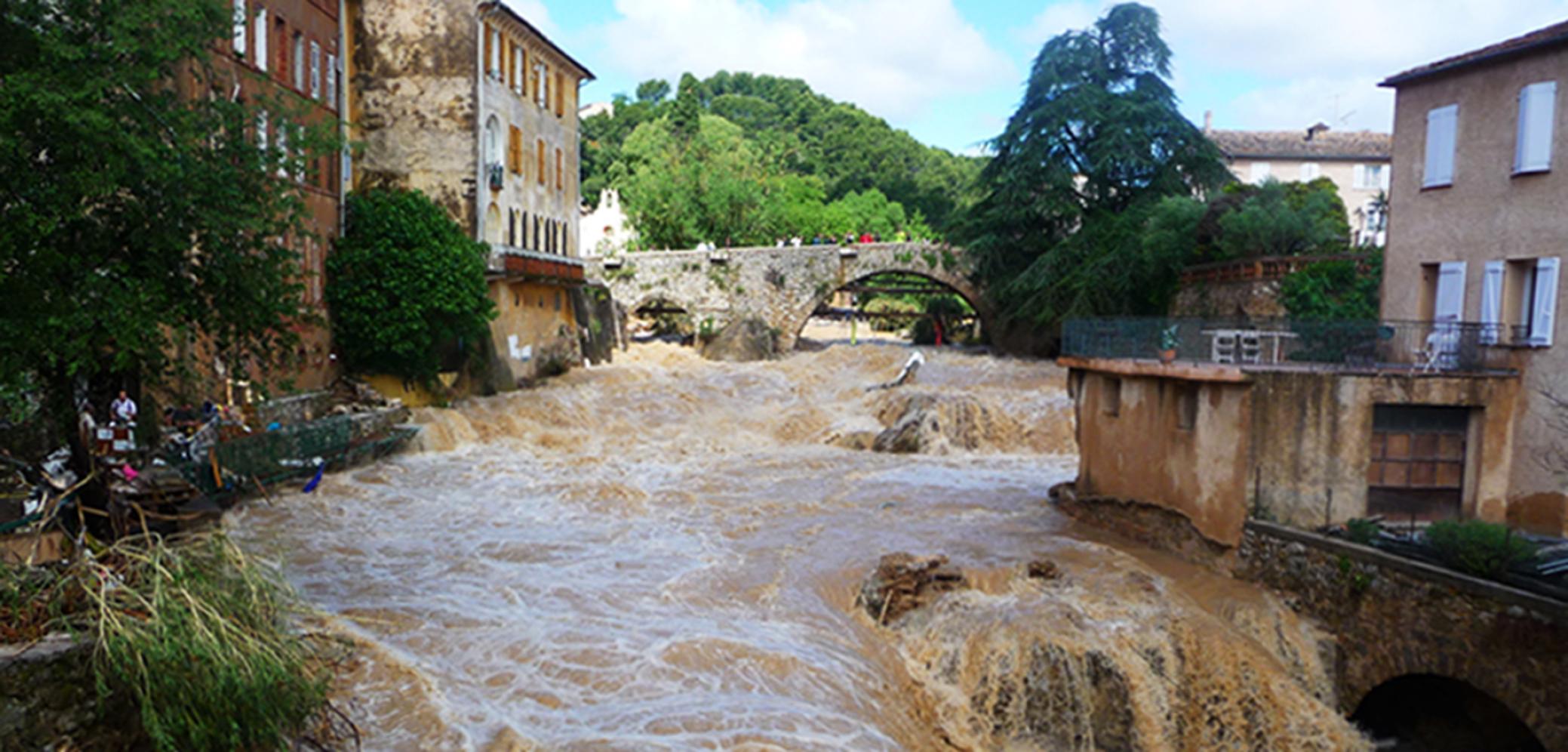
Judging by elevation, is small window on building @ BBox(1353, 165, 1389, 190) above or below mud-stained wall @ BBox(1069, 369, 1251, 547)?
above

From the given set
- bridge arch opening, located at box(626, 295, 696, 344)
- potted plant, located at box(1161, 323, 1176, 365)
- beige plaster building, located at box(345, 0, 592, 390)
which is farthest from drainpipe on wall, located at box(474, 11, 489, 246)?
potted plant, located at box(1161, 323, 1176, 365)

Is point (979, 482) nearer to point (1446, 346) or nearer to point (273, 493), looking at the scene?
point (1446, 346)

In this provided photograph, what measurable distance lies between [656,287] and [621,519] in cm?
2838

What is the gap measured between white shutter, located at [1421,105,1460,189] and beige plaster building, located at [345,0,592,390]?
2146 centimetres

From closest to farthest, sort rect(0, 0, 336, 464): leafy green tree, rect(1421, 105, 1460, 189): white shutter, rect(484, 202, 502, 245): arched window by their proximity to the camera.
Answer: rect(0, 0, 336, 464): leafy green tree → rect(1421, 105, 1460, 189): white shutter → rect(484, 202, 502, 245): arched window

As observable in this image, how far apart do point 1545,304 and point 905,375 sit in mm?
20502

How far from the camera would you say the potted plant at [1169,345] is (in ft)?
49.2


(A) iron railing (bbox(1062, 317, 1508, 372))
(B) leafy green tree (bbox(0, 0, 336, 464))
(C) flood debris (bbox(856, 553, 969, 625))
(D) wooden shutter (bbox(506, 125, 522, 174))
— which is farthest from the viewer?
(D) wooden shutter (bbox(506, 125, 522, 174))

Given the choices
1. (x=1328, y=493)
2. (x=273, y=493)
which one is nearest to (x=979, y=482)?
(x=1328, y=493)

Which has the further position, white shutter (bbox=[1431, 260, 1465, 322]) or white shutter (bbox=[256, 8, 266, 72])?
white shutter (bbox=[256, 8, 266, 72])

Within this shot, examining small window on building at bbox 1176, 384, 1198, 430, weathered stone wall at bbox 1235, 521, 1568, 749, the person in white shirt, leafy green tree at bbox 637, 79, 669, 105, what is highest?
leafy green tree at bbox 637, 79, 669, 105

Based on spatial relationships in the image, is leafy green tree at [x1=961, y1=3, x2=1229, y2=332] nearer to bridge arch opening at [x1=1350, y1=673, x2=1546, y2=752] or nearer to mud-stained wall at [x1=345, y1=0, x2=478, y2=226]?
mud-stained wall at [x1=345, y1=0, x2=478, y2=226]

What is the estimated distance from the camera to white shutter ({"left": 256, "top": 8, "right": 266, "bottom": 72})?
72.4 ft

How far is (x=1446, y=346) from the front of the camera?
14461mm
